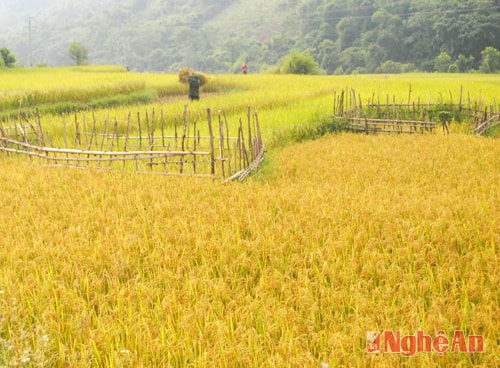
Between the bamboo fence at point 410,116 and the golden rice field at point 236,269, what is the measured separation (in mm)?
4103

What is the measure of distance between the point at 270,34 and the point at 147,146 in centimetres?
7533

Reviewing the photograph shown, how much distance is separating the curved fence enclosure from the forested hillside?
34.6 m

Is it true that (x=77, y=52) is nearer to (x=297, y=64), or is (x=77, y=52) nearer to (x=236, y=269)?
(x=297, y=64)

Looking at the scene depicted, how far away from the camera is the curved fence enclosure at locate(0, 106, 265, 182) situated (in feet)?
22.8

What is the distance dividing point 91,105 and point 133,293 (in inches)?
558

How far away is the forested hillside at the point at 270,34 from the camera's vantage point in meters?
41.2

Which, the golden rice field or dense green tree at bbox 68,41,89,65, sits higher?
dense green tree at bbox 68,41,89,65

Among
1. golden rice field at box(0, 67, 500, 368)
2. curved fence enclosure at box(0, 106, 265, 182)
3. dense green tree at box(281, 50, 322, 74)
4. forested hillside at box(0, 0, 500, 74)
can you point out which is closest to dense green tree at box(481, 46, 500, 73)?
forested hillside at box(0, 0, 500, 74)

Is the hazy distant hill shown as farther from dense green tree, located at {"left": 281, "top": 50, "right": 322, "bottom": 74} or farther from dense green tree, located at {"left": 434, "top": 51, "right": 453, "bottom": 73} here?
dense green tree, located at {"left": 281, "top": 50, "right": 322, "bottom": 74}

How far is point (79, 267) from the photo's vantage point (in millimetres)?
4074

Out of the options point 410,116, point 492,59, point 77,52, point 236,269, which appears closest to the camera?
point 236,269

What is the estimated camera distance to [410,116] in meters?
13.6

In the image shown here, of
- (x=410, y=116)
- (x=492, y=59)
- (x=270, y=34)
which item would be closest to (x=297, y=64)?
(x=492, y=59)

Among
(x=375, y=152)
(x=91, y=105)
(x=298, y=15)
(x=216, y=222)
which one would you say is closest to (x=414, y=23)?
(x=298, y=15)
